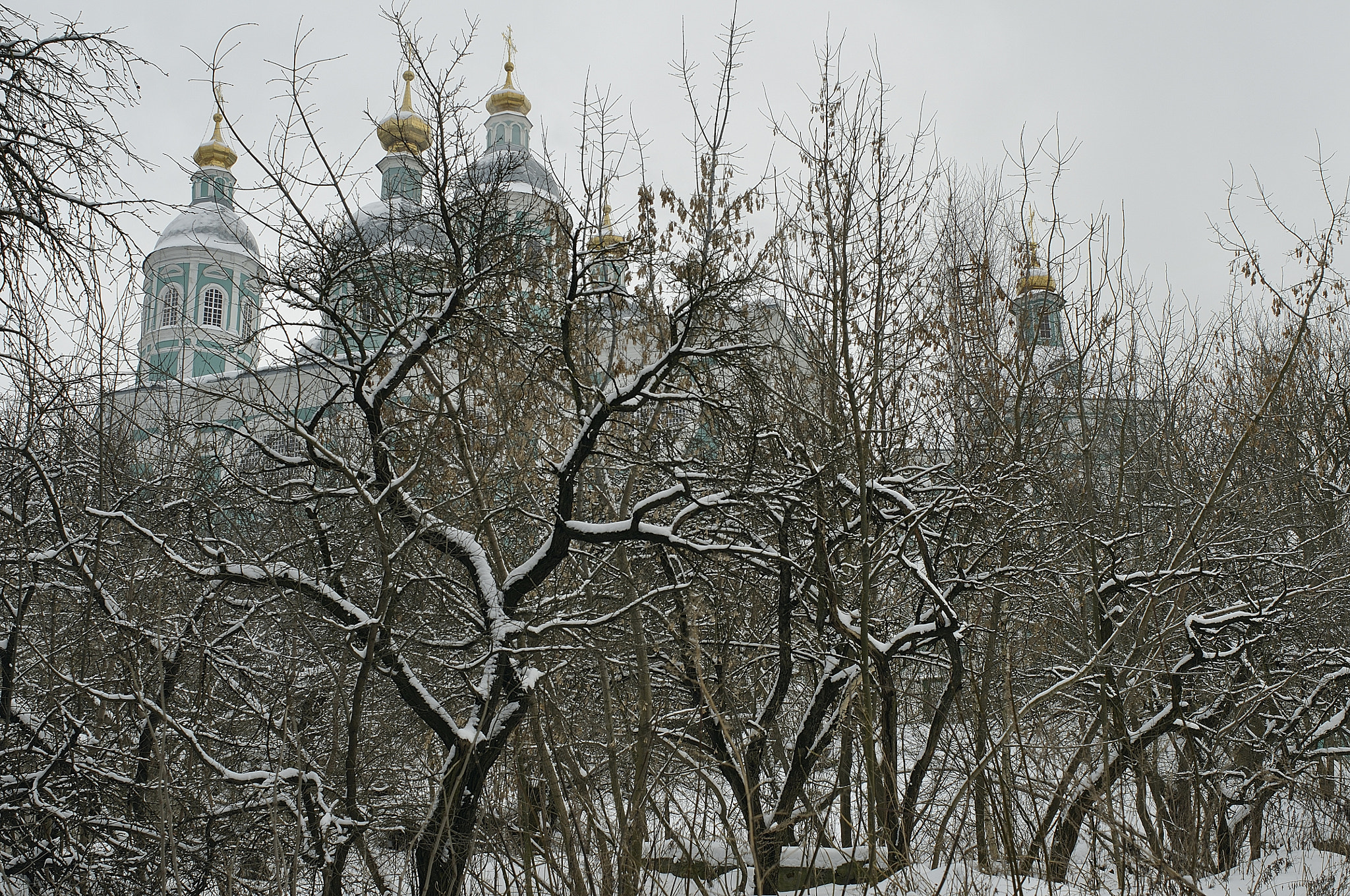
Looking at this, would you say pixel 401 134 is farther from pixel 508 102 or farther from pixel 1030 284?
pixel 508 102

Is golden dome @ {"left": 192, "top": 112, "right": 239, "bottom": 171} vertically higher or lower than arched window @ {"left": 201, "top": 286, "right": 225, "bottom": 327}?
higher

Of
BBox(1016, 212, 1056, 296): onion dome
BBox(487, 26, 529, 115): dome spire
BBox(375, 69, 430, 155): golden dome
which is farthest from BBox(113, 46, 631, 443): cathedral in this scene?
BBox(487, 26, 529, 115): dome spire

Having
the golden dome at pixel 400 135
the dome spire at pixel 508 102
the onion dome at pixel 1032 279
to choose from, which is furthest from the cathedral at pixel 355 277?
the dome spire at pixel 508 102

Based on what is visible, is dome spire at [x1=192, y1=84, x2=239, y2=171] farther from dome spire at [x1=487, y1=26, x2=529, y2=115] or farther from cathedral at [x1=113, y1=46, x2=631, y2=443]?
cathedral at [x1=113, y1=46, x2=631, y2=443]

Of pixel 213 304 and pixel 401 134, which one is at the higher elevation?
pixel 213 304

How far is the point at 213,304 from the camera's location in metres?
42.5

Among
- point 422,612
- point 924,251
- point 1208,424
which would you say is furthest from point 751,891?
point 1208,424

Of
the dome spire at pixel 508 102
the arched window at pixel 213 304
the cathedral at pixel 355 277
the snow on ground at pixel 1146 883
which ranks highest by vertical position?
the dome spire at pixel 508 102

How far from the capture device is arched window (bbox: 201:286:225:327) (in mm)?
41812

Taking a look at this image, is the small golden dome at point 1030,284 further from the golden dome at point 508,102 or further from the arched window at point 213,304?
the arched window at point 213,304

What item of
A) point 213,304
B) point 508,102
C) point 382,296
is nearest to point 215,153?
point 213,304

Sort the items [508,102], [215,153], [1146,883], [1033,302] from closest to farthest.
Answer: [1146,883]
[1033,302]
[508,102]
[215,153]

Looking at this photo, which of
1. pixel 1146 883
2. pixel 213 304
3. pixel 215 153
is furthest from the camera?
pixel 215 153

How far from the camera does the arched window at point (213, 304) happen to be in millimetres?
41812
